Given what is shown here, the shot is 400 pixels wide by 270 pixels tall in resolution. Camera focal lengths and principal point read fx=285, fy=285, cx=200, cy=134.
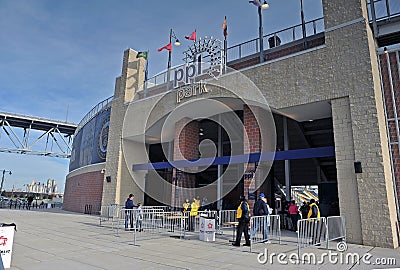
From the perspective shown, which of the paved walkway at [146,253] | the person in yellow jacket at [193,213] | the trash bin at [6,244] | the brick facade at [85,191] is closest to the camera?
the trash bin at [6,244]

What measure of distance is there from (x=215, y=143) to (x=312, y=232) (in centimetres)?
1578

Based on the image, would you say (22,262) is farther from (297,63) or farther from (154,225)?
(297,63)

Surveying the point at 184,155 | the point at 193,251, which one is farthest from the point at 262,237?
the point at 184,155

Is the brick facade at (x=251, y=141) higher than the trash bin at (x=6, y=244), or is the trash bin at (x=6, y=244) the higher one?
the brick facade at (x=251, y=141)

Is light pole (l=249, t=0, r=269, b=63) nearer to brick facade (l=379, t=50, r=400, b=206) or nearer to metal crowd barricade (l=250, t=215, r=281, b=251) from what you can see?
brick facade (l=379, t=50, r=400, b=206)

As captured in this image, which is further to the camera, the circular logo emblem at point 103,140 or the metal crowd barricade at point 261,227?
the circular logo emblem at point 103,140

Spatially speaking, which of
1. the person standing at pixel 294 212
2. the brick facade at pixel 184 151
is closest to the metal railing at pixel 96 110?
the brick facade at pixel 184 151

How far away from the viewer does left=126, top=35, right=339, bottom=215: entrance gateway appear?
13.9 meters

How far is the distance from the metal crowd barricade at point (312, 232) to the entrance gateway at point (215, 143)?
358 cm

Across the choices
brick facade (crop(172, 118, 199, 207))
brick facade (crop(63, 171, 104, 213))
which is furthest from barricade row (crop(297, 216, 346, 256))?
brick facade (crop(63, 171, 104, 213))

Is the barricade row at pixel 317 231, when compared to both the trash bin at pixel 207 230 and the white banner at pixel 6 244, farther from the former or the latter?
the white banner at pixel 6 244

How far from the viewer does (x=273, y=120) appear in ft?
49.6

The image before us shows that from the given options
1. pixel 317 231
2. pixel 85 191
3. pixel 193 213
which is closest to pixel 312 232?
pixel 317 231

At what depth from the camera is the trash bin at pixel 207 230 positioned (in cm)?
1005
